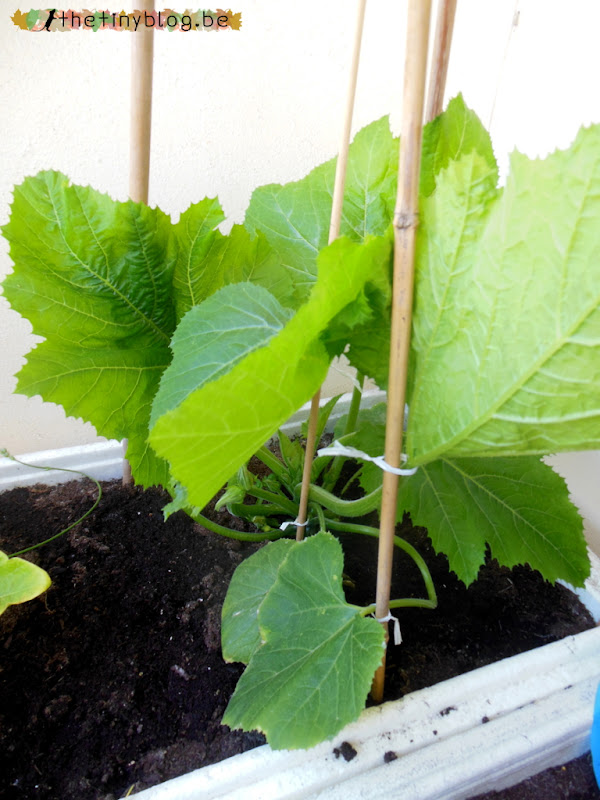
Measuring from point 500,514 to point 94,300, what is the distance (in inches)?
22.2

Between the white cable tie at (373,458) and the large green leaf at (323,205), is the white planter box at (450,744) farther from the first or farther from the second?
the large green leaf at (323,205)

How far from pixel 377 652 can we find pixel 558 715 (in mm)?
278

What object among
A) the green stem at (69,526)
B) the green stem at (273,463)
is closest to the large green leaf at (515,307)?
the green stem at (273,463)

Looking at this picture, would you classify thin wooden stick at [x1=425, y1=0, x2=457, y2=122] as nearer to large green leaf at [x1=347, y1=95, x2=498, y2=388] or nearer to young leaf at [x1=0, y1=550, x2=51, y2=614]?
large green leaf at [x1=347, y1=95, x2=498, y2=388]

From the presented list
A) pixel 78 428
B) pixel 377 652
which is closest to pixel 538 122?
pixel 377 652

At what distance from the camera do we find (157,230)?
605 mm

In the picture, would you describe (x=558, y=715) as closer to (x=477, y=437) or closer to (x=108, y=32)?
(x=477, y=437)

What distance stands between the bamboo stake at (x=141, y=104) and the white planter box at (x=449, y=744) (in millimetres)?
626

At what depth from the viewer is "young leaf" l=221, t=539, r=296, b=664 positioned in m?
0.64

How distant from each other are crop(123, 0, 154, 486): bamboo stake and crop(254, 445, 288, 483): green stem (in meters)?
0.37

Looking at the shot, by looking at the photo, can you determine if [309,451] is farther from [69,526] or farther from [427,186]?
[69,526]

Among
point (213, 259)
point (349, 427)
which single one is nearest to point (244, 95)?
point (213, 259)

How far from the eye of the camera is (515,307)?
389mm

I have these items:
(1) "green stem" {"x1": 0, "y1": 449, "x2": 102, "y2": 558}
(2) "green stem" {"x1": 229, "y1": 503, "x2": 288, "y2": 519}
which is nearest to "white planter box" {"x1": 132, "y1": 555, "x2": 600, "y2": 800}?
(2) "green stem" {"x1": 229, "y1": 503, "x2": 288, "y2": 519}
